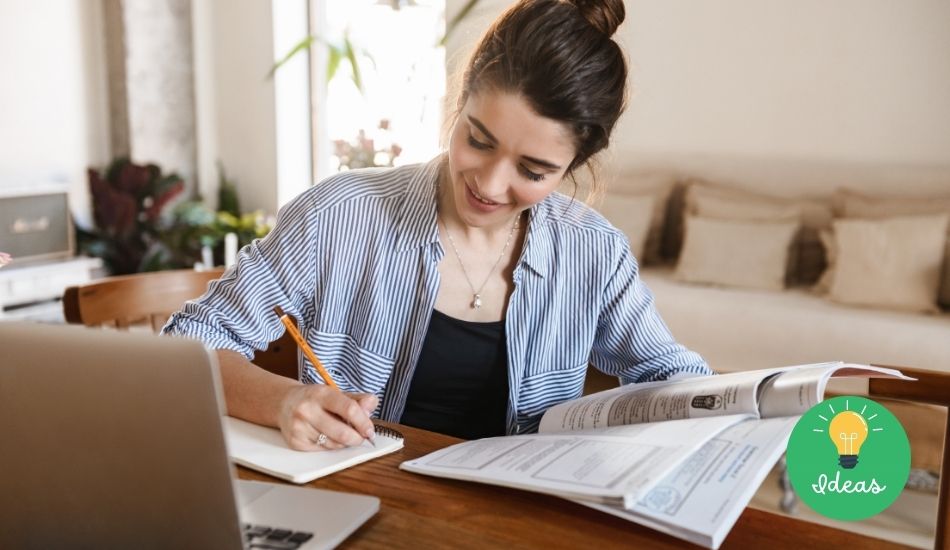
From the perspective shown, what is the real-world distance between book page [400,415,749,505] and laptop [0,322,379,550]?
32 cm

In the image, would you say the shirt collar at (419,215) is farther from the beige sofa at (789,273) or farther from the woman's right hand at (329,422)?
the beige sofa at (789,273)

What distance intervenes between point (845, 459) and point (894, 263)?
2888 millimetres

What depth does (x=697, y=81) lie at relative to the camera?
14.5 feet

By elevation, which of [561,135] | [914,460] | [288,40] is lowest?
[914,460]

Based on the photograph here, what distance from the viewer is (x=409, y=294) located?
1448 millimetres

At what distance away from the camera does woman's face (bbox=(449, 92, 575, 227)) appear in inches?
48.4

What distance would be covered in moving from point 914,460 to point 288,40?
3.77 metres

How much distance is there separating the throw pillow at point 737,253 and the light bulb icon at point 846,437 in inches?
120

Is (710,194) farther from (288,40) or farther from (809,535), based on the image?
(809,535)

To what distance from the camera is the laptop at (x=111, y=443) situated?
62cm

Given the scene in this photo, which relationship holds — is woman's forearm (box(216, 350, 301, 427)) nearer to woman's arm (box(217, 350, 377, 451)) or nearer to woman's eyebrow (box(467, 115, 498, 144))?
woman's arm (box(217, 350, 377, 451))

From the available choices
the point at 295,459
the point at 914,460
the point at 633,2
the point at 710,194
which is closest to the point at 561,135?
the point at 295,459

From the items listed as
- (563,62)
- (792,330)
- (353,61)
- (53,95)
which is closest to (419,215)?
(563,62)

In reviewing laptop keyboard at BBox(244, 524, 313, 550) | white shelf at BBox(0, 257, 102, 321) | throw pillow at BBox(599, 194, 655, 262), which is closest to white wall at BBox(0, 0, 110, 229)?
white shelf at BBox(0, 257, 102, 321)
